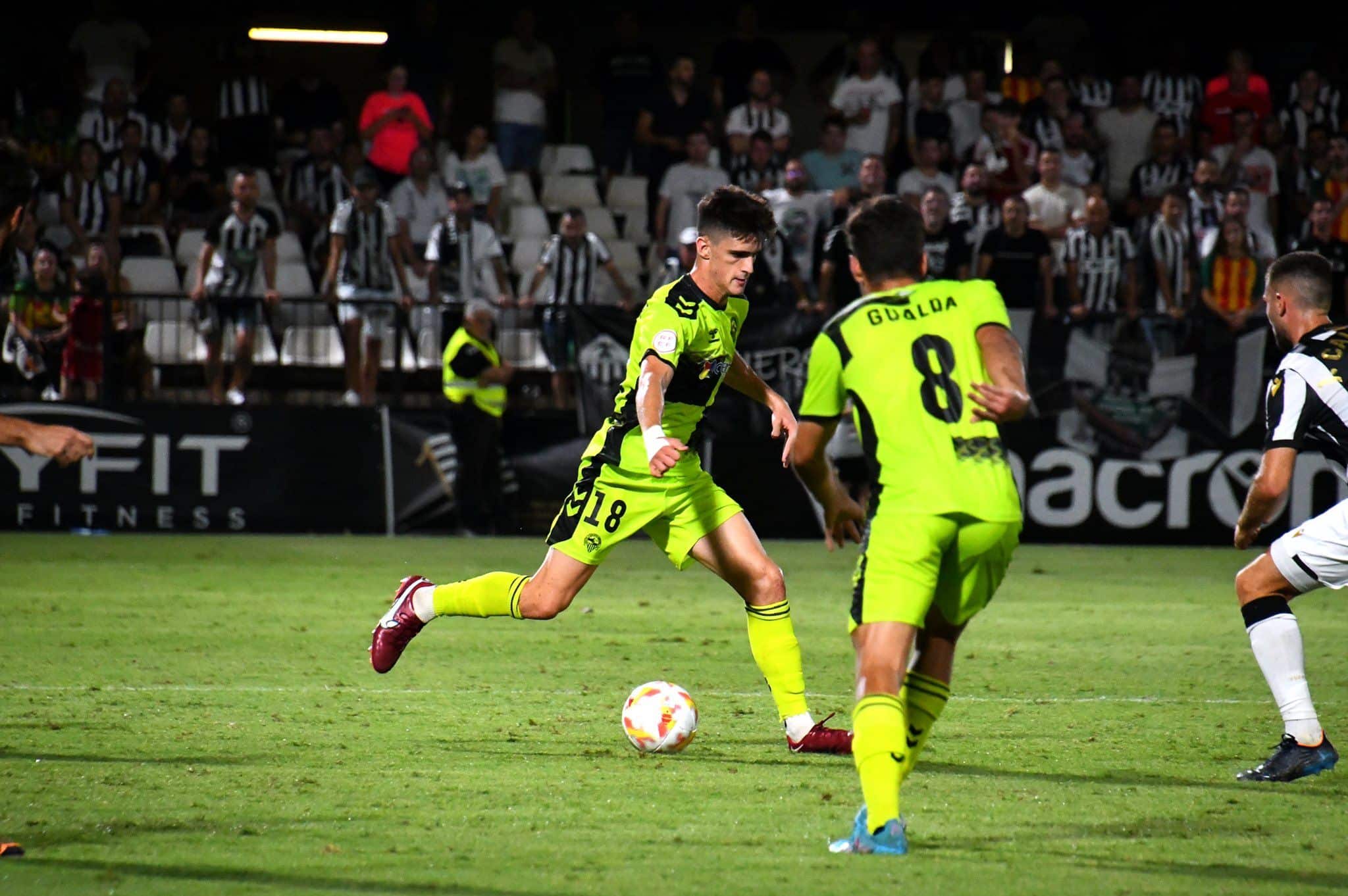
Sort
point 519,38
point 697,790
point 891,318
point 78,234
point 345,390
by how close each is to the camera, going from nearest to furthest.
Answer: point 891,318 → point 697,790 → point 345,390 → point 78,234 → point 519,38

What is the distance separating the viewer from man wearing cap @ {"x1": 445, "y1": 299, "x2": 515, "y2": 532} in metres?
15.2

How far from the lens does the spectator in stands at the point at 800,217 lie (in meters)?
16.1

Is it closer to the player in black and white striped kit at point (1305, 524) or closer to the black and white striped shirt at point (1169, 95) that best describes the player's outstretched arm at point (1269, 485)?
the player in black and white striped kit at point (1305, 524)

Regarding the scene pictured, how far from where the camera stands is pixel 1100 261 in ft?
52.7

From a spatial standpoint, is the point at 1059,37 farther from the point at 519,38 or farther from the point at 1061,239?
the point at 519,38

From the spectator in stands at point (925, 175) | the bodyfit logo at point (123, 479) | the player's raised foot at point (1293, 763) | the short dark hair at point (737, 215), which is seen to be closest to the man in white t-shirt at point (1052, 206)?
the spectator in stands at point (925, 175)

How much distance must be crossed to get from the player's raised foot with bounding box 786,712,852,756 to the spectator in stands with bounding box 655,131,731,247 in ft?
36.4

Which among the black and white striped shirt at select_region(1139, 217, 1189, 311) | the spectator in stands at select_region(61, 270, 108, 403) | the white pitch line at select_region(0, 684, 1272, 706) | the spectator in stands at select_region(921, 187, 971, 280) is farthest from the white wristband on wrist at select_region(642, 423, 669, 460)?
the black and white striped shirt at select_region(1139, 217, 1189, 311)

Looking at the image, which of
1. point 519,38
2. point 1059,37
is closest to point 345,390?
point 519,38

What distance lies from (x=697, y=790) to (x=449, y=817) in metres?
0.92

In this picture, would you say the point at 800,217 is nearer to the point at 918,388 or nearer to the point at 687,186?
the point at 687,186

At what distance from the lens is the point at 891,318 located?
490cm

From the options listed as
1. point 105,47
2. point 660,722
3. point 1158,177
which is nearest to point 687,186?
point 1158,177

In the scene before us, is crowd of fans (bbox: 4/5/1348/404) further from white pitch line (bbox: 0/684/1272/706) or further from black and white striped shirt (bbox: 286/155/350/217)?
white pitch line (bbox: 0/684/1272/706)
